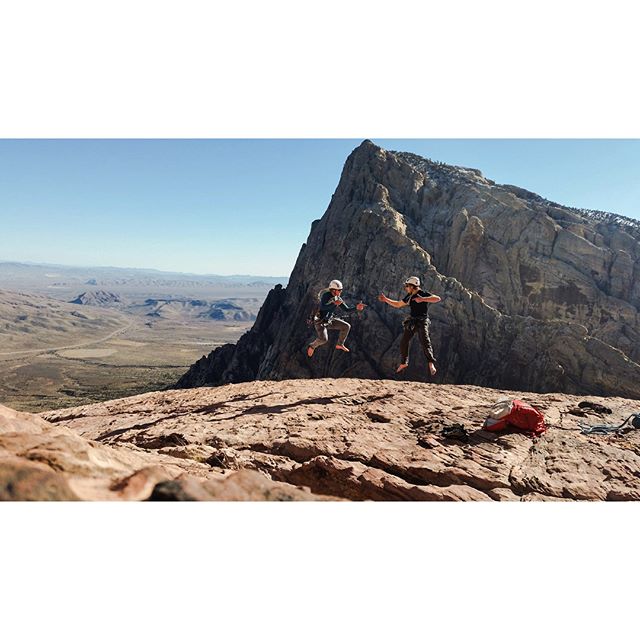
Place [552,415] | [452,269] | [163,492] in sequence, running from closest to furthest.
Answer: [163,492] → [552,415] → [452,269]

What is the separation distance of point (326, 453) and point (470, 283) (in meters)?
40.8

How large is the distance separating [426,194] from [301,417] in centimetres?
4777

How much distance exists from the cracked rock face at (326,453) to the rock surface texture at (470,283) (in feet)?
86.7

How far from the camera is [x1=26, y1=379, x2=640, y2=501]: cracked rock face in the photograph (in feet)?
11.1

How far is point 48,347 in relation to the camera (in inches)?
6196

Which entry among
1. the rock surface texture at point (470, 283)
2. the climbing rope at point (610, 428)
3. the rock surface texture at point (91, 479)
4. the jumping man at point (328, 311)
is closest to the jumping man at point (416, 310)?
the jumping man at point (328, 311)

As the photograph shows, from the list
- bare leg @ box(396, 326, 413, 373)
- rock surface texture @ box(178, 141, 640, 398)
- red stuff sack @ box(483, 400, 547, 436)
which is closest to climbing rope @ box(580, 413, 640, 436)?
red stuff sack @ box(483, 400, 547, 436)

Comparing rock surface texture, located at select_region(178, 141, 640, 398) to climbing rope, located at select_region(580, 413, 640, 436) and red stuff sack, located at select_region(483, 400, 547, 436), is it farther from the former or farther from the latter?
red stuff sack, located at select_region(483, 400, 547, 436)

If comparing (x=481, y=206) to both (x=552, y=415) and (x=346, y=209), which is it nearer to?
(x=346, y=209)

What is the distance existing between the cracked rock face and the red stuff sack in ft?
0.68

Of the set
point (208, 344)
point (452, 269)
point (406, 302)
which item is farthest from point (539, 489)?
point (208, 344)

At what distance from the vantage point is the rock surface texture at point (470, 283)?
35156 mm

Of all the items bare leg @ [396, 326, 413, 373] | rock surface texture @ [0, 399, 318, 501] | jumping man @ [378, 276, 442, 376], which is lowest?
rock surface texture @ [0, 399, 318, 501]

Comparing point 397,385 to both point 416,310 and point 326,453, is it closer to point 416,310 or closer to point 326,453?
point 416,310
